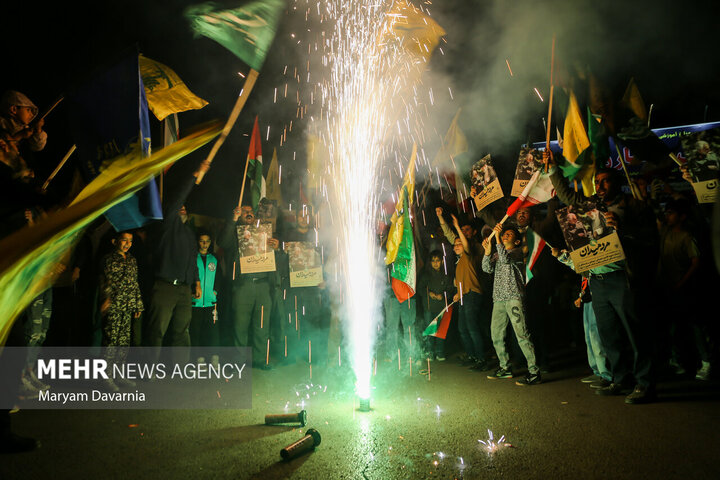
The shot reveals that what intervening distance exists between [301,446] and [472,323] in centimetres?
437

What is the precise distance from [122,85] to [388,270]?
5162 millimetres

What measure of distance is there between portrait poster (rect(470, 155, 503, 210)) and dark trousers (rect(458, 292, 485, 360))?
5.13ft

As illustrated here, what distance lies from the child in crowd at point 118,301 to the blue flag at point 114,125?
1.51 metres

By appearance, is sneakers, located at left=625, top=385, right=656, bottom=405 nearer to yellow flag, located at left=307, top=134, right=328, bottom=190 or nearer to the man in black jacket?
the man in black jacket

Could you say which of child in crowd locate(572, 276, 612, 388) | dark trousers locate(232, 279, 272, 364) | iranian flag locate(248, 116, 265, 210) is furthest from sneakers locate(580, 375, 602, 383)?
iranian flag locate(248, 116, 265, 210)

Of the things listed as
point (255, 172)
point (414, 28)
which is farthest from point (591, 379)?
point (255, 172)

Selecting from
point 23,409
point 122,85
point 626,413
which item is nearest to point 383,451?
point 626,413

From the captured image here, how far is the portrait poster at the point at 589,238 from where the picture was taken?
478 centimetres

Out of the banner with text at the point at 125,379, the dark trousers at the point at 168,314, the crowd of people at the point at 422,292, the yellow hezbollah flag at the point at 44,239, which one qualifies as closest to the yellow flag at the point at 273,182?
the crowd of people at the point at 422,292

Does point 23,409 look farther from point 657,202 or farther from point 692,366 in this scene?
point 657,202

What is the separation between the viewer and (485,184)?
6.89 meters

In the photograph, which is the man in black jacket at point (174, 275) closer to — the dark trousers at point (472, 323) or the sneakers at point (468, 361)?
the dark trousers at point (472, 323)

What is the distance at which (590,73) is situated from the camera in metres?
6.78

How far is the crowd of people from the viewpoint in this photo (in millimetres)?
4703
